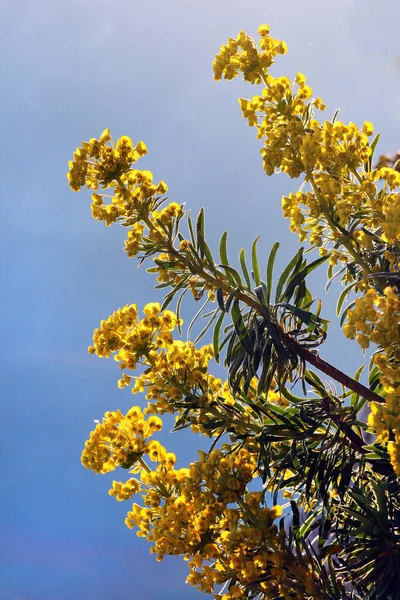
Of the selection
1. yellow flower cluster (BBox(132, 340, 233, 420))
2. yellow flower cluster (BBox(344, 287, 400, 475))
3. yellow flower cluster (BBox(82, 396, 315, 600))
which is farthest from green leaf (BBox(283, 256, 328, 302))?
yellow flower cluster (BBox(344, 287, 400, 475))

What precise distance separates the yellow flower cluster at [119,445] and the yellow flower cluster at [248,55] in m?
1.44

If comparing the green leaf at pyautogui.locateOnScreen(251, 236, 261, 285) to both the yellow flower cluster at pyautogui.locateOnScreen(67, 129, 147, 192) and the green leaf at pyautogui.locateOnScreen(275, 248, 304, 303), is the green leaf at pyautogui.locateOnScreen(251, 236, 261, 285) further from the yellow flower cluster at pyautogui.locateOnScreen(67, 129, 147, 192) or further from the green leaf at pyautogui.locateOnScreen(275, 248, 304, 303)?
the yellow flower cluster at pyautogui.locateOnScreen(67, 129, 147, 192)

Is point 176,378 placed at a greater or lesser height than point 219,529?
greater

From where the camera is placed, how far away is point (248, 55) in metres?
2.31

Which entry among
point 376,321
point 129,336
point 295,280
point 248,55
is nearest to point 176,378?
point 129,336

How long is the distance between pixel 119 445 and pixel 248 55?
1.64 meters

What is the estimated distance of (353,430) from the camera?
2426mm

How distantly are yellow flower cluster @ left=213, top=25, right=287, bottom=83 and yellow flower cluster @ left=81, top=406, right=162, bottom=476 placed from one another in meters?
1.44

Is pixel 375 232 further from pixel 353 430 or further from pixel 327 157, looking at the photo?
pixel 353 430

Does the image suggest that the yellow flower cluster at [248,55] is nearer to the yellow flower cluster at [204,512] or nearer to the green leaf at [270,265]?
the green leaf at [270,265]

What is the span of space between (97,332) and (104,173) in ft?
2.01

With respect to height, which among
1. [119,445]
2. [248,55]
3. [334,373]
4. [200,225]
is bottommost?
[334,373]

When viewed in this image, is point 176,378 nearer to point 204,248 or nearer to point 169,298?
point 169,298

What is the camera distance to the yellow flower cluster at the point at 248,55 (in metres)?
2.31
